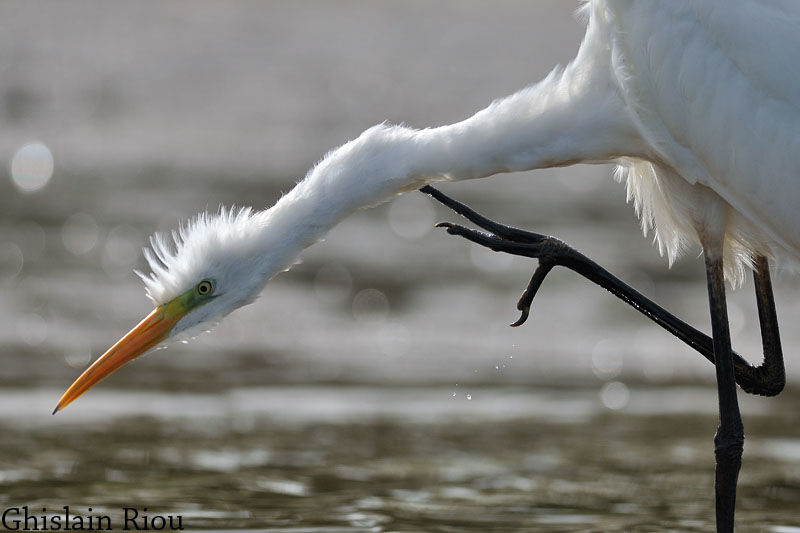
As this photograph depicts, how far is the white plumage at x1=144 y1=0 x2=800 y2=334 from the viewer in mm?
6453

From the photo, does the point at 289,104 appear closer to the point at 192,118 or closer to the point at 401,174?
the point at 192,118

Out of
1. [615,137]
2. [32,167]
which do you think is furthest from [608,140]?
[32,167]

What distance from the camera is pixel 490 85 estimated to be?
70.6 ft

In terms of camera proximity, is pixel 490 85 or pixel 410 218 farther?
pixel 490 85

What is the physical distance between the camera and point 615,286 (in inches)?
304

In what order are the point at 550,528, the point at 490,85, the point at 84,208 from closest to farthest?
the point at 550,528
the point at 84,208
the point at 490,85

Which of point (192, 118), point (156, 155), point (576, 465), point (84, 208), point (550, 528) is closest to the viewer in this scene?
point (550, 528)

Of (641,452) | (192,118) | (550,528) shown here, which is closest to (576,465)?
(641,452)

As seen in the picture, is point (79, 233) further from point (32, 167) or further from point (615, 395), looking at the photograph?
point (615, 395)

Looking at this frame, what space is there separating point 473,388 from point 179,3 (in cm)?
Answer: 1585

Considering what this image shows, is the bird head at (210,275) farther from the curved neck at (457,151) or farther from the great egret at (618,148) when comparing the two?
the curved neck at (457,151)

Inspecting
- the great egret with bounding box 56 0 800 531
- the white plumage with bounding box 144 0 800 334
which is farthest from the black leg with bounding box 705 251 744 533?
the white plumage with bounding box 144 0 800 334

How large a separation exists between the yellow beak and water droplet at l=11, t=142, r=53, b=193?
385 inches

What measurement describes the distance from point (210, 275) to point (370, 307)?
616cm
